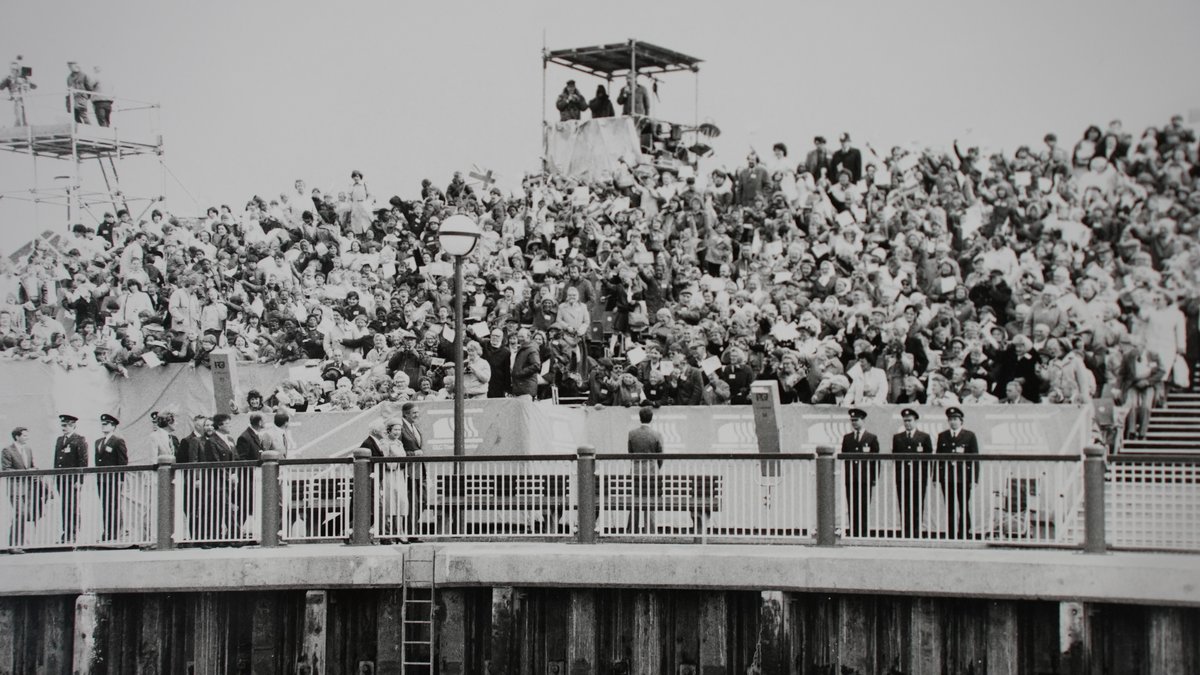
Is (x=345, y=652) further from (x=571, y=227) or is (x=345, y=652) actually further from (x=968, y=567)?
(x=571, y=227)

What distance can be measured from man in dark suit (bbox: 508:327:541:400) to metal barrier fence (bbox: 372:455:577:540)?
2.68 m

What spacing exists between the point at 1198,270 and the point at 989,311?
1.94 meters

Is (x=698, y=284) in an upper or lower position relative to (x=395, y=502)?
upper

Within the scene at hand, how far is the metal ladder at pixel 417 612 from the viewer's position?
12.9 meters

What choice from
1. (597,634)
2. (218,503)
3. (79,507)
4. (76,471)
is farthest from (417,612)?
(76,471)

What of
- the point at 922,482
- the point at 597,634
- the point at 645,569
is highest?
the point at 922,482

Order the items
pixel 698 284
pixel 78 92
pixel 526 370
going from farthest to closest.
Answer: pixel 78 92
pixel 698 284
pixel 526 370

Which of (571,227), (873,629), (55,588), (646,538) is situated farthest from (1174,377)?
(55,588)

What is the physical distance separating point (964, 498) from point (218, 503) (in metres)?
6.20

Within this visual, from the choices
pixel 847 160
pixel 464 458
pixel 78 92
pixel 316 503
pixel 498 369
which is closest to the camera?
pixel 464 458

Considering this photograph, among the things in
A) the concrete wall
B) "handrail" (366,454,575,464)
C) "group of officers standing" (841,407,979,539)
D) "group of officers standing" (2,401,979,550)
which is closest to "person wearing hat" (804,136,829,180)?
"group of officers standing" (2,401,979,550)

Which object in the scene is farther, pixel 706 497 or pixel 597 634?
pixel 706 497

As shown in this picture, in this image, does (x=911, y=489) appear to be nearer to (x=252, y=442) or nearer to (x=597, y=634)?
(x=597, y=634)

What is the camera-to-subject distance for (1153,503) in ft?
37.8
